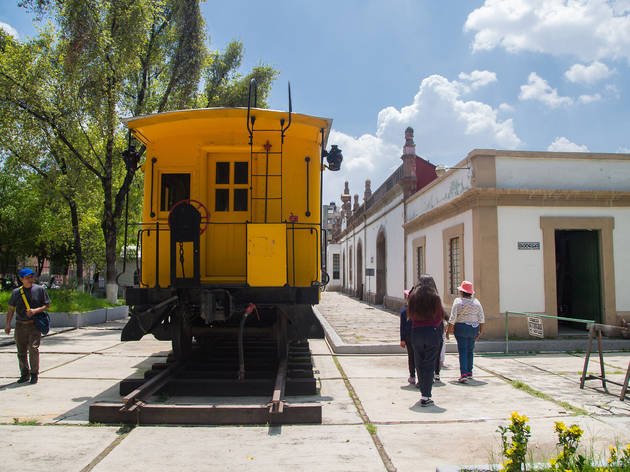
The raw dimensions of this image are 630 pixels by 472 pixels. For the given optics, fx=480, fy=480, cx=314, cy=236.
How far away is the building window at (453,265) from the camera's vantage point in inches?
524

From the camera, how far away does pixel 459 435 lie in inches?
186

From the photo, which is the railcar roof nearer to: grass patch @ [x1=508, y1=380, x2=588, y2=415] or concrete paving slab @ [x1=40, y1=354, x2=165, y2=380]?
concrete paving slab @ [x1=40, y1=354, x2=165, y2=380]

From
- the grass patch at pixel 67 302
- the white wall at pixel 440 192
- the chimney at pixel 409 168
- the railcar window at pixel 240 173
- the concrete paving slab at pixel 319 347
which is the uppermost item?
the chimney at pixel 409 168

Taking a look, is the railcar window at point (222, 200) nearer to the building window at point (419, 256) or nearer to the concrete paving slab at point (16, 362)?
the concrete paving slab at point (16, 362)

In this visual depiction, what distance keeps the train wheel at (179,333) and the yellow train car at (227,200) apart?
0.01 metres

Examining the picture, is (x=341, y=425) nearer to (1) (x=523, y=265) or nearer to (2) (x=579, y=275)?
(1) (x=523, y=265)

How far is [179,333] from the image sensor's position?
6.82 m

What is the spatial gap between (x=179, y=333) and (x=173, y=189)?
6.70ft

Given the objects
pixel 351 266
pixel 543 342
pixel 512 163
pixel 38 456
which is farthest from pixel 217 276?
pixel 351 266

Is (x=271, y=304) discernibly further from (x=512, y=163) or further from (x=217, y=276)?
(x=512, y=163)

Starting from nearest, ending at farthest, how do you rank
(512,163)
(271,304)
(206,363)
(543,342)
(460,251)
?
(271,304), (206,363), (543,342), (512,163), (460,251)

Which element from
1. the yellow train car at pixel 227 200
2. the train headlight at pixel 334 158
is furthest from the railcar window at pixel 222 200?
the train headlight at pixel 334 158

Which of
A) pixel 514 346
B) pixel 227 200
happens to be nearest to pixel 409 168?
pixel 514 346

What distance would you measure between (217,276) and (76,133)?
1221 cm
